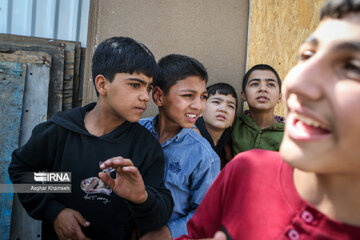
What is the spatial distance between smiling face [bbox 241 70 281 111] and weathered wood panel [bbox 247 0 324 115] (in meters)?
0.29

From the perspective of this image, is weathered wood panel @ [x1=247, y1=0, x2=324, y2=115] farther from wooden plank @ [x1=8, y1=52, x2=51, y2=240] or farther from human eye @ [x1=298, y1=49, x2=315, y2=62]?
human eye @ [x1=298, y1=49, x2=315, y2=62]

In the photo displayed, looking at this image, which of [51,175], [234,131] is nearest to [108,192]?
[51,175]

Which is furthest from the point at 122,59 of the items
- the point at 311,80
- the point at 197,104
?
the point at 311,80

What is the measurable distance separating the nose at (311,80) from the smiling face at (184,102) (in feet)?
4.89

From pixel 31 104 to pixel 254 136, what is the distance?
227 centimetres

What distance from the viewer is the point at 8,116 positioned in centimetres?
256

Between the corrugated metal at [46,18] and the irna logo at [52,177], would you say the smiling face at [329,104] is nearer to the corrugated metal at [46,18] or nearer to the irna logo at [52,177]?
the irna logo at [52,177]

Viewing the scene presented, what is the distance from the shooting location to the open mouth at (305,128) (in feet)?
2.39

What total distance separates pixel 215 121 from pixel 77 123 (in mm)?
1492

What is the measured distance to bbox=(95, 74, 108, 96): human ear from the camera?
2.00 metres

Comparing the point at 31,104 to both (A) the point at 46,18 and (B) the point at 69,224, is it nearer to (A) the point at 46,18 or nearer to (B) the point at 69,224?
(A) the point at 46,18

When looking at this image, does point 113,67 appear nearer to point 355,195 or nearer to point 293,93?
point 293,93

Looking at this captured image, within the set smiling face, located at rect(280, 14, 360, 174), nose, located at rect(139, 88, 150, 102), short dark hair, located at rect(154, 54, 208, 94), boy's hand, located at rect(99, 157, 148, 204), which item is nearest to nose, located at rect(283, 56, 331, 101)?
smiling face, located at rect(280, 14, 360, 174)

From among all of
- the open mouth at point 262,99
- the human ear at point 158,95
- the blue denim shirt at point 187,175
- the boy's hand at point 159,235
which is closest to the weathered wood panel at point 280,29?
the open mouth at point 262,99
